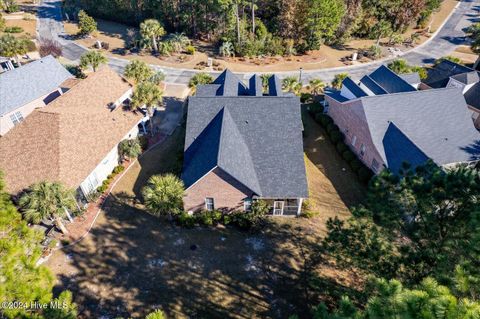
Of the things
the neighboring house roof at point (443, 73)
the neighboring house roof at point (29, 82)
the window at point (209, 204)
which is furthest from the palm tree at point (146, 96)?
the neighboring house roof at point (443, 73)

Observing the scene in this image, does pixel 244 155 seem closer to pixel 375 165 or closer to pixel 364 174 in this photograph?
pixel 364 174

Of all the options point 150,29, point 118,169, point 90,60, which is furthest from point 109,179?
point 150,29

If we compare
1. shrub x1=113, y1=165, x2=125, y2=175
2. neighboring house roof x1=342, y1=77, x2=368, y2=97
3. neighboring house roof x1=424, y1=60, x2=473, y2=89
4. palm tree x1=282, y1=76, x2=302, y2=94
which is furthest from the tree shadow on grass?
neighboring house roof x1=424, y1=60, x2=473, y2=89

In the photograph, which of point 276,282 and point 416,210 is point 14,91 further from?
point 416,210

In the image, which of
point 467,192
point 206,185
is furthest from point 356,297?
point 206,185

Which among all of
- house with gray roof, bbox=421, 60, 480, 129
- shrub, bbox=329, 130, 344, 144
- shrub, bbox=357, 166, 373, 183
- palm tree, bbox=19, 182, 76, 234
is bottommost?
shrub, bbox=357, 166, 373, 183

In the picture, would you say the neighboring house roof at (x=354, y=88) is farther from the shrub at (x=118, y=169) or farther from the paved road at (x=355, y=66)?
the shrub at (x=118, y=169)

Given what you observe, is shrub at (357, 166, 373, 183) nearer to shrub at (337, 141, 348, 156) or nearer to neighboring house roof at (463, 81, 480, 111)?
shrub at (337, 141, 348, 156)
